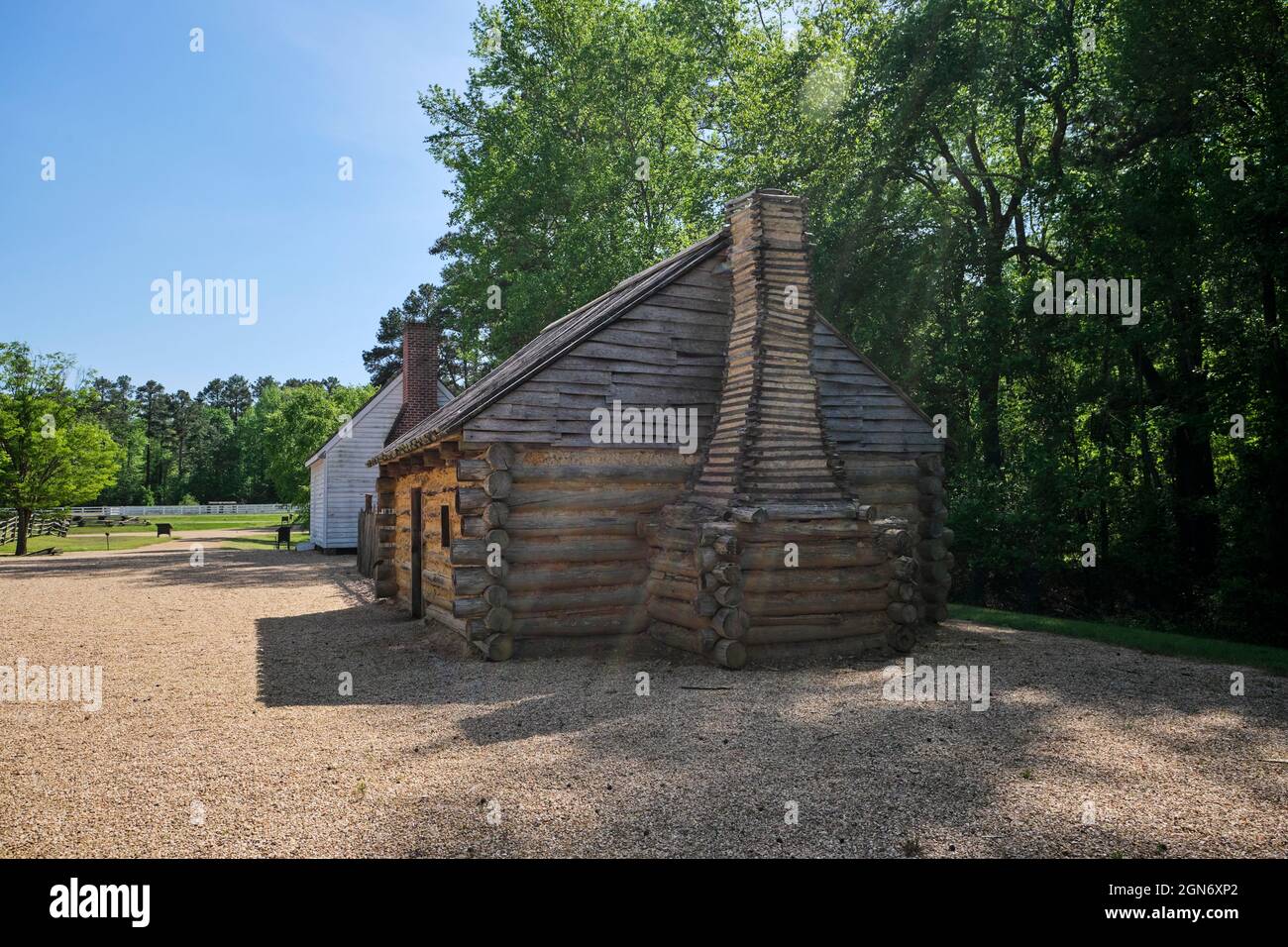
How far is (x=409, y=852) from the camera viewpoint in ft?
15.8

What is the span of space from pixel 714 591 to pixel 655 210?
82.5 feet

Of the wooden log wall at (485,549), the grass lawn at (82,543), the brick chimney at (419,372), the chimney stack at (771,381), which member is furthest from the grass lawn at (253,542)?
the chimney stack at (771,381)

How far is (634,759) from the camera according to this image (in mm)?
6668

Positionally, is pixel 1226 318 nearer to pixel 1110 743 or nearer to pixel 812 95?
pixel 1110 743

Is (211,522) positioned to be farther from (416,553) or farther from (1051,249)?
(1051,249)

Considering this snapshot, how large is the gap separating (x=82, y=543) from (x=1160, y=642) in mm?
44471

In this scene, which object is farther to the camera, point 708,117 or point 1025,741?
point 708,117

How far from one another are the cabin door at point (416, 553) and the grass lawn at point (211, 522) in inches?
1807

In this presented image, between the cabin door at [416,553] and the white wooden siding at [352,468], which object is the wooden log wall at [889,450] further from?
the white wooden siding at [352,468]

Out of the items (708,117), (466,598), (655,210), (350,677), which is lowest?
(350,677)

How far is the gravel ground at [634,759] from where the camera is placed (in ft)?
16.7

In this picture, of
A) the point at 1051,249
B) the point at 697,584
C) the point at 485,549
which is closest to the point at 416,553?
the point at 485,549

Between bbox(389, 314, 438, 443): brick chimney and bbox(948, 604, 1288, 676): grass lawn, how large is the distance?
612 inches
